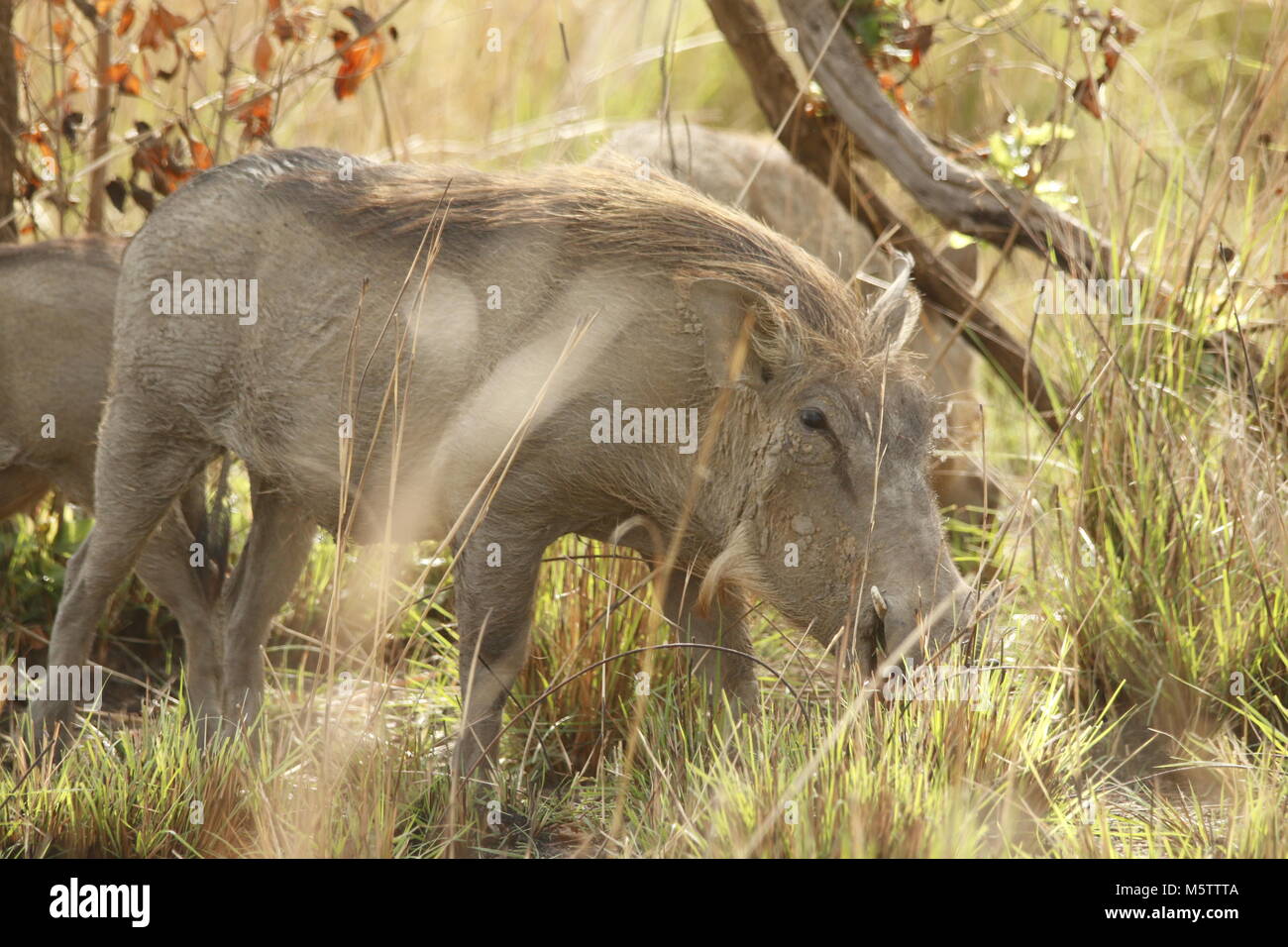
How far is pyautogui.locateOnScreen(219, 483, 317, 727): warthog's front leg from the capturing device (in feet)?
12.3

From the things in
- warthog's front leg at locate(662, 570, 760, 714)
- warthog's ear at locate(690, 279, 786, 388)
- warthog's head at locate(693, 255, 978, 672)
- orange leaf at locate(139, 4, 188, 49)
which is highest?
orange leaf at locate(139, 4, 188, 49)

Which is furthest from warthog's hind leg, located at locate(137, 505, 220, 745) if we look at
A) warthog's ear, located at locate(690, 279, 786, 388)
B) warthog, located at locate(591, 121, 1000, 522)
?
warthog, located at locate(591, 121, 1000, 522)

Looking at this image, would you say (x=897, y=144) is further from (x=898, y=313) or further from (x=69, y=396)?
(x=69, y=396)

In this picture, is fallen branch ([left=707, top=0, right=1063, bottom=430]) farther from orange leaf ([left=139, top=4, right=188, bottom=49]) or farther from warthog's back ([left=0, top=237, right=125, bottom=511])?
warthog's back ([left=0, top=237, right=125, bottom=511])

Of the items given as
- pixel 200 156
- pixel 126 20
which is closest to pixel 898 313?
pixel 200 156

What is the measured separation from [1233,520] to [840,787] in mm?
1582

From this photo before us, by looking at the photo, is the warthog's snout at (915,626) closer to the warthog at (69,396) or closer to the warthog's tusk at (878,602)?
the warthog's tusk at (878,602)

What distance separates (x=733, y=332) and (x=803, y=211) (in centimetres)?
272

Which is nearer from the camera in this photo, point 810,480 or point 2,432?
point 810,480

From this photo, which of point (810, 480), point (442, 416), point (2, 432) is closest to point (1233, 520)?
point (810, 480)

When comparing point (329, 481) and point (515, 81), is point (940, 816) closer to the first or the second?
point (329, 481)

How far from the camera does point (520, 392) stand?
3.01 m

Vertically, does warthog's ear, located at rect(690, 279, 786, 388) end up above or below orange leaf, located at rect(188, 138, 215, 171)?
below

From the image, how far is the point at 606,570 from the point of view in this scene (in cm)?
362
